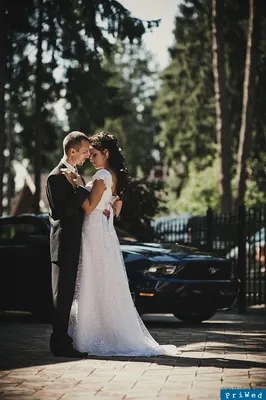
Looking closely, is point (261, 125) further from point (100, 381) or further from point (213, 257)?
point (100, 381)

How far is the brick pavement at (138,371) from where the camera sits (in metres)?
5.93

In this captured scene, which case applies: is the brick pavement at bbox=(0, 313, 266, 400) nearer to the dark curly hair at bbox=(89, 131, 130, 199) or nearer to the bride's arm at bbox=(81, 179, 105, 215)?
the bride's arm at bbox=(81, 179, 105, 215)

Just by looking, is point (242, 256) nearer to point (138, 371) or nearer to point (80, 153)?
point (80, 153)

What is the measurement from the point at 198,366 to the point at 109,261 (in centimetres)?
171

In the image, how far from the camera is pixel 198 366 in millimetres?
7375

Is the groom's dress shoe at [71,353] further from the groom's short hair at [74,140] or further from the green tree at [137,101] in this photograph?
the green tree at [137,101]

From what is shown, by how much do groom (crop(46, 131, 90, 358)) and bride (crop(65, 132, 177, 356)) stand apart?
0.83 ft

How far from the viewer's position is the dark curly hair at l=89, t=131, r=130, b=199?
28.3 ft

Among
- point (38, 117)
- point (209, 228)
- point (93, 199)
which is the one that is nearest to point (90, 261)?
point (93, 199)

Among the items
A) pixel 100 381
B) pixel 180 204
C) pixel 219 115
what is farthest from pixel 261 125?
pixel 100 381

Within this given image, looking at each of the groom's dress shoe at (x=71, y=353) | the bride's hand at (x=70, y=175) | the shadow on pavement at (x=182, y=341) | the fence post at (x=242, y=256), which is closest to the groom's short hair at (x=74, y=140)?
the bride's hand at (x=70, y=175)

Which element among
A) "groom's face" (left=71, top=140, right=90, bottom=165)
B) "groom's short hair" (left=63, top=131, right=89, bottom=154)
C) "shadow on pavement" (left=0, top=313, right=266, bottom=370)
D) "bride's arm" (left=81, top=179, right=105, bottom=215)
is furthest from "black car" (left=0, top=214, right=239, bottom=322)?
"groom's short hair" (left=63, top=131, right=89, bottom=154)

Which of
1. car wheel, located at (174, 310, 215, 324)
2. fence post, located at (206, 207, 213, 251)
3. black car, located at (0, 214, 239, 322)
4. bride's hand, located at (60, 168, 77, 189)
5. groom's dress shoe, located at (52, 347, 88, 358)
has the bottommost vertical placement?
car wheel, located at (174, 310, 215, 324)

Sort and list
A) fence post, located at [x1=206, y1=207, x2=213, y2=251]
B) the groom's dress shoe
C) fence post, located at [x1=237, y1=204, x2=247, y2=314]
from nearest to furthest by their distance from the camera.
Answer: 1. the groom's dress shoe
2. fence post, located at [x1=237, y1=204, x2=247, y2=314]
3. fence post, located at [x1=206, y1=207, x2=213, y2=251]
